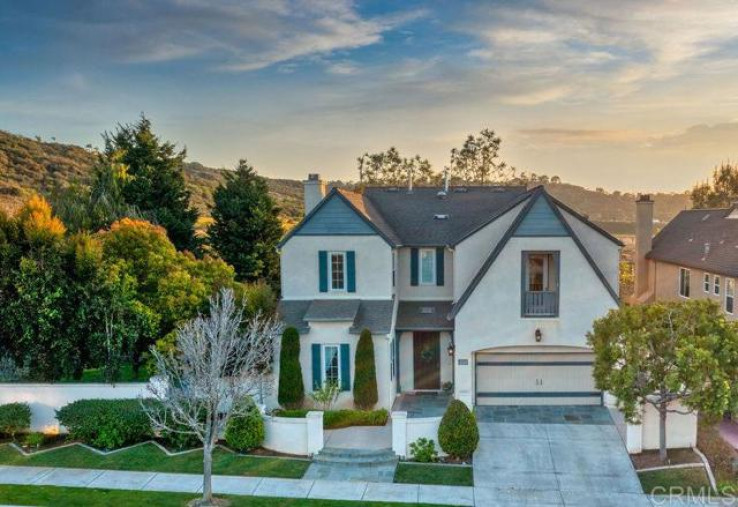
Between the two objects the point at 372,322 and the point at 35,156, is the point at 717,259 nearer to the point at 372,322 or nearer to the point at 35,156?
the point at 372,322

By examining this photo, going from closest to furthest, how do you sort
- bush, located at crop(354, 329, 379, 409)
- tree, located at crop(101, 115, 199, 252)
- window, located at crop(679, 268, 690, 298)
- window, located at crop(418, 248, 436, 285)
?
bush, located at crop(354, 329, 379, 409)
window, located at crop(418, 248, 436, 285)
window, located at crop(679, 268, 690, 298)
tree, located at crop(101, 115, 199, 252)

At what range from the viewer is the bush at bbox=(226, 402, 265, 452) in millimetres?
16531

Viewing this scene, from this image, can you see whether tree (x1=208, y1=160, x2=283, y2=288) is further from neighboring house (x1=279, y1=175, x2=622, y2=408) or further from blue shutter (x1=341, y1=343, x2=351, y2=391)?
blue shutter (x1=341, y1=343, x2=351, y2=391)

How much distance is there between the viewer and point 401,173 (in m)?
55.5

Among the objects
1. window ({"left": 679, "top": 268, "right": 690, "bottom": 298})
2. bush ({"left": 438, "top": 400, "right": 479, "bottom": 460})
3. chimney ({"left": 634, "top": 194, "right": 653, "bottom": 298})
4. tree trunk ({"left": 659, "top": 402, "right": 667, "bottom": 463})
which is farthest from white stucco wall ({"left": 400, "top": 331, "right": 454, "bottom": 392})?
chimney ({"left": 634, "top": 194, "right": 653, "bottom": 298})

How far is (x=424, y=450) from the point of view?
1596 centimetres

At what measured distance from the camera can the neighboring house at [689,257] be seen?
76.4 ft

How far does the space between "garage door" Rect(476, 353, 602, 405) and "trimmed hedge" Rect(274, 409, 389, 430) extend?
4.37m

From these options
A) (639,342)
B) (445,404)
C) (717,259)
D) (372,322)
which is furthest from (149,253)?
(717,259)

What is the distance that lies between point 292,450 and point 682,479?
1101cm

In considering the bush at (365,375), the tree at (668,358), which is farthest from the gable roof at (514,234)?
the tree at (668,358)

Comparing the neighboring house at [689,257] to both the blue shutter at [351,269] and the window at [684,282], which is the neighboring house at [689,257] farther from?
the blue shutter at [351,269]

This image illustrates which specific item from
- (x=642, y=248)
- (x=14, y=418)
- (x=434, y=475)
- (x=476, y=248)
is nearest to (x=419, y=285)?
(x=476, y=248)

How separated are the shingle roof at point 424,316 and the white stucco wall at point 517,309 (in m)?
1.55
